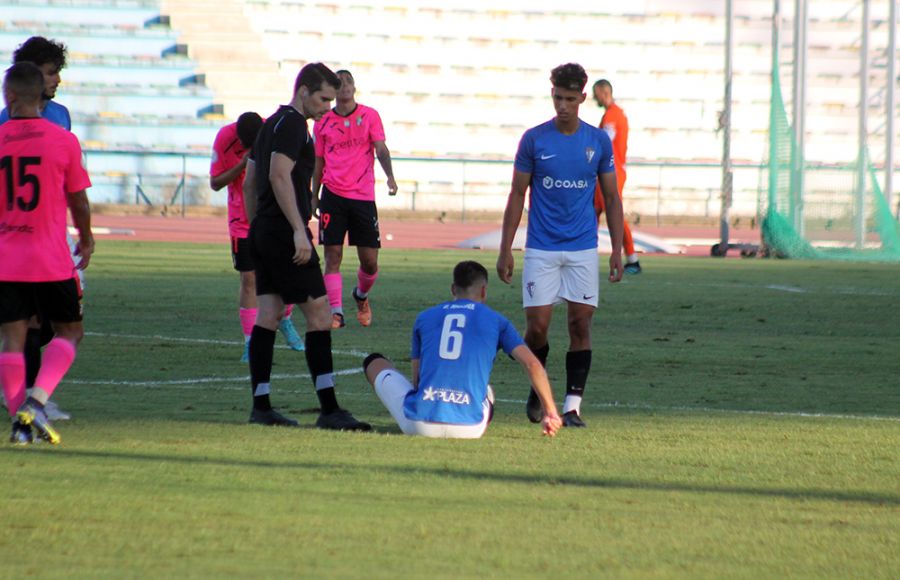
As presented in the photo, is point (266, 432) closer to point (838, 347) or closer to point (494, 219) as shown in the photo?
point (838, 347)

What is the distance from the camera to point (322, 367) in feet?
26.6

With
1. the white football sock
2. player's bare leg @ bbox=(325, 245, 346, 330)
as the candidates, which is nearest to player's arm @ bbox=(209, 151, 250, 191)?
player's bare leg @ bbox=(325, 245, 346, 330)

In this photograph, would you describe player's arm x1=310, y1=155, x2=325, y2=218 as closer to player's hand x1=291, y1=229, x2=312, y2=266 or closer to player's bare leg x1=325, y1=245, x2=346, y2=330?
player's bare leg x1=325, y1=245, x2=346, y2=330

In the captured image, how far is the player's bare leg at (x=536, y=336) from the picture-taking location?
329 inches

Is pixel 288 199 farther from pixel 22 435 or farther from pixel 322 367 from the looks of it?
pixel 22 435

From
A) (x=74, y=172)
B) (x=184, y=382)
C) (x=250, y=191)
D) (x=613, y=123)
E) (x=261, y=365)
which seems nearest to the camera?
(x=74, y=172)

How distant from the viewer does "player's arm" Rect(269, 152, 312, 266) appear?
7.91 m

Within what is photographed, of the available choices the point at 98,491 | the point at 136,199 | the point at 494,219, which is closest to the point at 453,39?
the point at 494,219

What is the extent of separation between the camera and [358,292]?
1405cm

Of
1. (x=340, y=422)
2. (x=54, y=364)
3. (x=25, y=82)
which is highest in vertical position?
(x=25, y=82)

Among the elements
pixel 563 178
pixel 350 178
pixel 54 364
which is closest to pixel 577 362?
pixel 563 178

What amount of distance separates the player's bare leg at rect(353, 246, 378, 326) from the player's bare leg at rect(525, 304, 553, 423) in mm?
5184

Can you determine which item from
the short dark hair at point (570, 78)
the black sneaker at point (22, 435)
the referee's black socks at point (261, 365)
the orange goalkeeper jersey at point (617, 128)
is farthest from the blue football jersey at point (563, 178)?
the orange goalkeeper jersey at point (617, 128)

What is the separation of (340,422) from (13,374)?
1.55 metres
